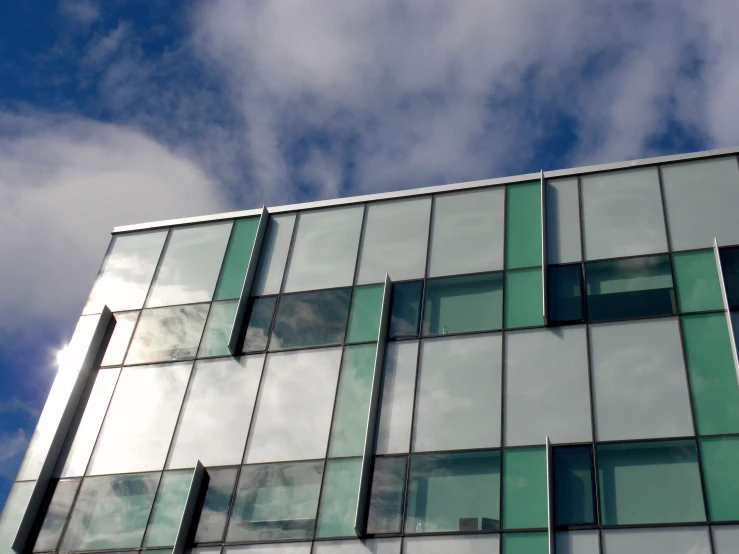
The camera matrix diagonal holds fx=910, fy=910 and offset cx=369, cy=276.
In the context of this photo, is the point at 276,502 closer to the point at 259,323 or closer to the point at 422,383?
the point at 422,383

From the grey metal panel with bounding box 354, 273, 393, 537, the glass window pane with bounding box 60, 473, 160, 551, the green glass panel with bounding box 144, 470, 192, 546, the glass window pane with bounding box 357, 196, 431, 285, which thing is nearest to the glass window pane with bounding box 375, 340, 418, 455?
the grey metal panel with bounding box 354, 273, 393, 537

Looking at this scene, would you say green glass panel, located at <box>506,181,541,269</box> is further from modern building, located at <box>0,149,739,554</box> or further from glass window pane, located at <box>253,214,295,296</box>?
glass window pane, located at <box>253,214,295,296</box>

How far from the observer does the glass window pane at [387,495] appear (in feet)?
72.3

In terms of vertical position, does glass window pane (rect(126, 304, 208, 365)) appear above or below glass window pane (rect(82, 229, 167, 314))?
below

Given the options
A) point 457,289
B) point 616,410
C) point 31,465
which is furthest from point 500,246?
point 31,465

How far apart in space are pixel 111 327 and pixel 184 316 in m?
2.64

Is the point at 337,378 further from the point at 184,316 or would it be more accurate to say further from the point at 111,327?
the point at 111,327

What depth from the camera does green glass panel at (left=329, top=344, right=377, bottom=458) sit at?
2361cm

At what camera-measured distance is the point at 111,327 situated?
29.0 m

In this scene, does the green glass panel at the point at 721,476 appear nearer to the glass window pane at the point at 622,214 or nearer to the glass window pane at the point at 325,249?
the glass window pane at the point at 622,214

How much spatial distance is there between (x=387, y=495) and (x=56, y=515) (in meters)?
9.41

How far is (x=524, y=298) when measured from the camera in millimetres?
25094

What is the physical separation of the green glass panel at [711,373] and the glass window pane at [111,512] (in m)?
14.2

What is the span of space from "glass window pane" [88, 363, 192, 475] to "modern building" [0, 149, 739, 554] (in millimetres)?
65
